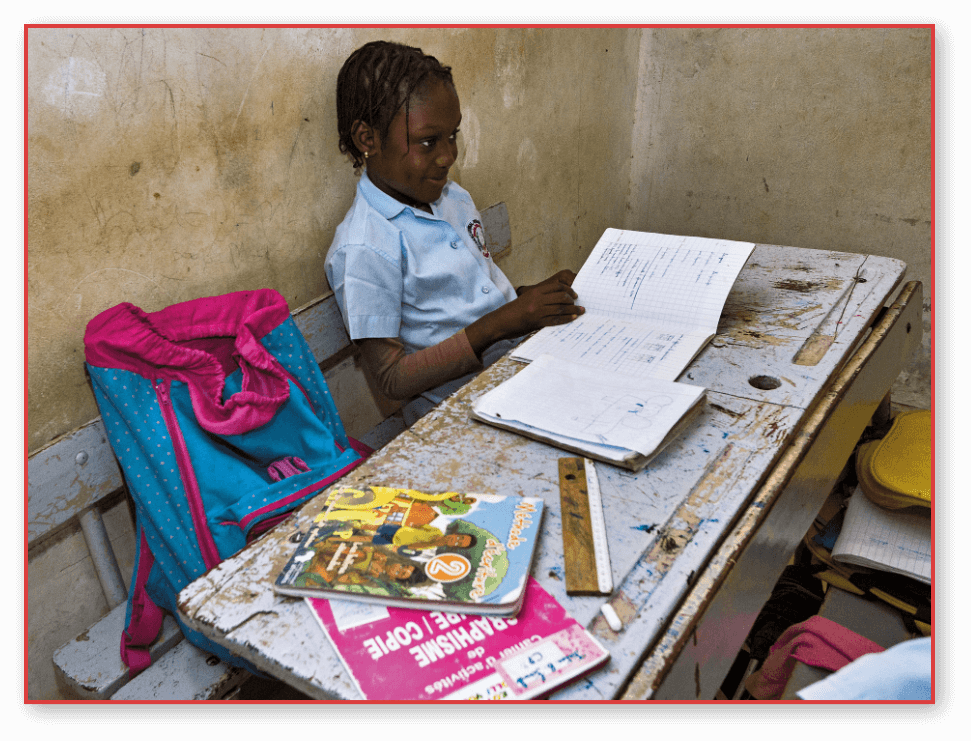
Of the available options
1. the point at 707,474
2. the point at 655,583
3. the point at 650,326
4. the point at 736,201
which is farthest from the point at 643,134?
the point at 655,583

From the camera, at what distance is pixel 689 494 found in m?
0.90

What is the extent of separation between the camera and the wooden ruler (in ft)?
2.47

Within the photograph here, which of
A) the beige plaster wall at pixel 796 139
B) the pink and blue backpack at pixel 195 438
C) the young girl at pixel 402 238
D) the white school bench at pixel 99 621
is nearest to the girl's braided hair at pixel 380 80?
the young girl at pixel 402 238

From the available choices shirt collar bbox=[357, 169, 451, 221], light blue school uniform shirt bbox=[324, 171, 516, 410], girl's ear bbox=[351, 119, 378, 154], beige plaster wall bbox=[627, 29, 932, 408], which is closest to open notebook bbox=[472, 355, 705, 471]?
light blue school uniform shirt bbox=[324, 171, 516, 410]

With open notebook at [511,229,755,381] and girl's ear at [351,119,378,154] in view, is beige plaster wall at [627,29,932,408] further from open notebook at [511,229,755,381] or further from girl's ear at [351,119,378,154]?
girl's ear at [351,119,378,154]

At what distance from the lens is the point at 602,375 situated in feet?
3.70

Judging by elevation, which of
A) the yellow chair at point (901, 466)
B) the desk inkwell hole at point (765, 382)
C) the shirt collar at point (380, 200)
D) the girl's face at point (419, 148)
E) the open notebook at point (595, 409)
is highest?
→ the girl's face at point (419, 148)

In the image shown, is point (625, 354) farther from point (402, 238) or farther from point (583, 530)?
point (402, 238)

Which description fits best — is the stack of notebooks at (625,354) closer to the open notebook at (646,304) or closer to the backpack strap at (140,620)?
the open notebook at (646,304)

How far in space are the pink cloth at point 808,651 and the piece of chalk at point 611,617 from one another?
26.1 inches

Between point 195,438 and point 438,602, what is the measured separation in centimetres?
60

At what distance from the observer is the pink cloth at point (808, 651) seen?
3.86 ft

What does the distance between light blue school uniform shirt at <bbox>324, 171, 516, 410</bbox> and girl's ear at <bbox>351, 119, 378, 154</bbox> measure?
0.22ft

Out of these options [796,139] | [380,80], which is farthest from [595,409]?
[796,139]
